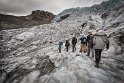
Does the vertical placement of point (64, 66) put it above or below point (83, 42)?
below

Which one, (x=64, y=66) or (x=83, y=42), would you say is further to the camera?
(x=83, y=42)

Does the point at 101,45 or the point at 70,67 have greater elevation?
the point at 101,45

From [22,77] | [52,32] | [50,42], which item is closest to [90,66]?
[22,77]

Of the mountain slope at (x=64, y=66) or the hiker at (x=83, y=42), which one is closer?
the mountain slope at (x=64, y=66)

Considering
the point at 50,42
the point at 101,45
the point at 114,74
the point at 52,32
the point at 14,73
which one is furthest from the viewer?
the point at 52,32

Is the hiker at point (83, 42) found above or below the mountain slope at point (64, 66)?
above

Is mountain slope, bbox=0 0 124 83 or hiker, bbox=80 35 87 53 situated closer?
mountain slope, bbox=0 0 124 83

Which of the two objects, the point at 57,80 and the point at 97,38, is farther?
the point at 57,80

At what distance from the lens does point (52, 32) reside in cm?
3581

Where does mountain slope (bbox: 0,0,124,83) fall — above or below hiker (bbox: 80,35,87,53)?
below

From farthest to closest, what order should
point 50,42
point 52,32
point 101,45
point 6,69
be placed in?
point 52,32, point 50,42, point 6,69, point 101,45

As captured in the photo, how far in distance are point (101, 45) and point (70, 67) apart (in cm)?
357

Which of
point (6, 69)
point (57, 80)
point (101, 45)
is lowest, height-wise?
point (6, 69)

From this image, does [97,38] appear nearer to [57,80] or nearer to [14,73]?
[57,80]
